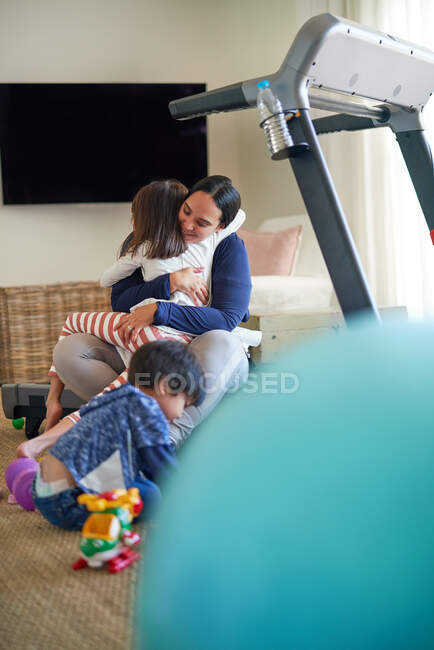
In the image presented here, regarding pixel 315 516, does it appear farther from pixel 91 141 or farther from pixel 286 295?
pixel 91 141

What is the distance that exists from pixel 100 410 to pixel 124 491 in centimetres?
17

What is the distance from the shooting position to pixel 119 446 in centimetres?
119

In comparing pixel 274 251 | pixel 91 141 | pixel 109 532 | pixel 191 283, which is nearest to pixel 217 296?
pixel 191 283

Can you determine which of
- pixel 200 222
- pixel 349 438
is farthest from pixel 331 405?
pixel 200 222

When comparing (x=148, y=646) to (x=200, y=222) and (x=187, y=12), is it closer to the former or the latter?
(x=200, y=222)

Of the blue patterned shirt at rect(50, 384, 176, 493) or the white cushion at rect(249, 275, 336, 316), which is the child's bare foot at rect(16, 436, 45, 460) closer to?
the blue patterned shirt at rect(50, 384, 176, 493)

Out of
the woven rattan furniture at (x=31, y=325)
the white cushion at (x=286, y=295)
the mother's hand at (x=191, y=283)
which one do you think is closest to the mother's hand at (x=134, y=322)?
the mother's hand at (x=191, y=283)

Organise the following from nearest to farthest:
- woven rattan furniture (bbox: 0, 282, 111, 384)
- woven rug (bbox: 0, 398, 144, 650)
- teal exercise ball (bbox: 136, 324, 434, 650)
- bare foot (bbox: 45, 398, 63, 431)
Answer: teal exercise ball (bbox: 136, 324, 434, 650), woven rug (bbox: 0, 398, 144, 650), bare foot (bbox: 45, 398, 63, 431), woven rattan furniture (bbox: 0, 282, 111, 384)

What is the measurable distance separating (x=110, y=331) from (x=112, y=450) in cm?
64

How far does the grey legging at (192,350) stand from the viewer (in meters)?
1.58

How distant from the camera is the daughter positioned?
1.73m

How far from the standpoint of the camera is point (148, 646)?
2.45ft

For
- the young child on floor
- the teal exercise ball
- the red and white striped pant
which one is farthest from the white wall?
the teal exercise ball

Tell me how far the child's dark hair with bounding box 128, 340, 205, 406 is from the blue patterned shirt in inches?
3.6
